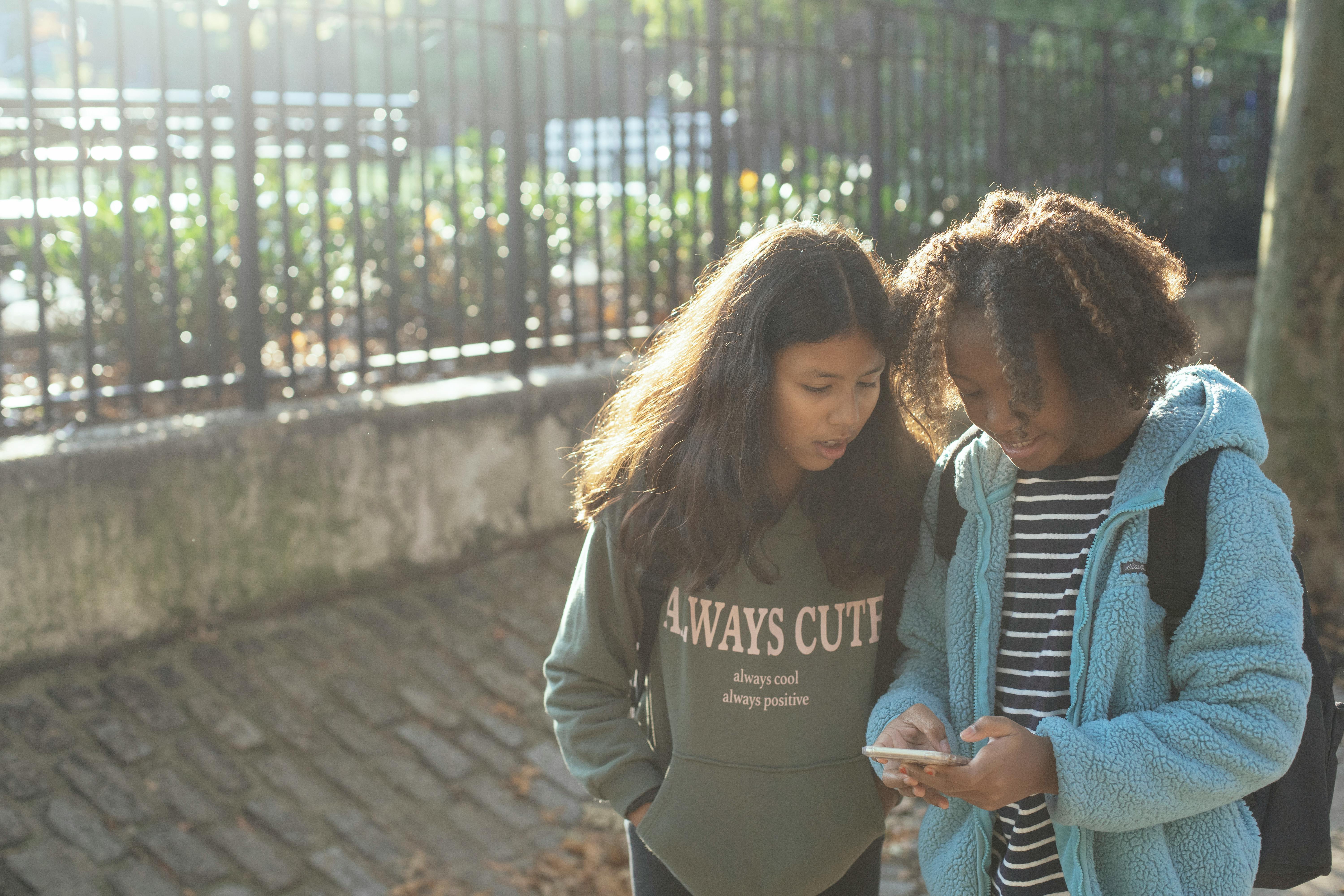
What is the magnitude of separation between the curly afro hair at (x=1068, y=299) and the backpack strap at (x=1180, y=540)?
119 mm

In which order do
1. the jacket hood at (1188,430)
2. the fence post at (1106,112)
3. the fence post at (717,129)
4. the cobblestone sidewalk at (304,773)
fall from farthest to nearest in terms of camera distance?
the fence post at (1106,112)
the fence post at (717,129)
the cobblestone sidewalk at (304,773)
the jacket hood at (1188,430)

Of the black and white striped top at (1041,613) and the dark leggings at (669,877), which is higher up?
the black and white striped top at (1041,613)

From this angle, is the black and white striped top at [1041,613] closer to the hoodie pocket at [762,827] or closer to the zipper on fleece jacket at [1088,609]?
the zipper on fleece jacket at [1088,609]

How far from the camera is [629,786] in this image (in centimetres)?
200

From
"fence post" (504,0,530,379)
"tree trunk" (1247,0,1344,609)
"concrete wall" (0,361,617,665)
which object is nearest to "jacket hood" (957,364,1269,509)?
"concrete wall" (0,361,617,665)

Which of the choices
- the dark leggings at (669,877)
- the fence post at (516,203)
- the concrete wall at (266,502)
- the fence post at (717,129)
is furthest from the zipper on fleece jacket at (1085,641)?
the fence post at (717,129)

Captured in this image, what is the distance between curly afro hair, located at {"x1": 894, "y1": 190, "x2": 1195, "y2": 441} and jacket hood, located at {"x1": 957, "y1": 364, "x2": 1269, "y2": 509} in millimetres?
53

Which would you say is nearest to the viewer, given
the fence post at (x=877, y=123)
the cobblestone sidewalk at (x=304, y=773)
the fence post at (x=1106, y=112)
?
the cobblestone sidewalk at (x=304, y=773)

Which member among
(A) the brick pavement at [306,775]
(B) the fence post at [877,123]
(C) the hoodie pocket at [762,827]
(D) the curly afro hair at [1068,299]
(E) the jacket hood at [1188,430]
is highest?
(B) the fence post at [877,123]

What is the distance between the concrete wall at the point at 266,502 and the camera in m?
3.71

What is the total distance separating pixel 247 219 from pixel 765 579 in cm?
318

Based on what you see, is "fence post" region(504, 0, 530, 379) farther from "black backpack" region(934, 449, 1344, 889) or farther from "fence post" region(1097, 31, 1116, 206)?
"fence post" region(1097, 31, 1116, 206)

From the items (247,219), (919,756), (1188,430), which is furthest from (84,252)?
(1188,430)

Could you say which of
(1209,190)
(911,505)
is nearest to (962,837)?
(911,505)
